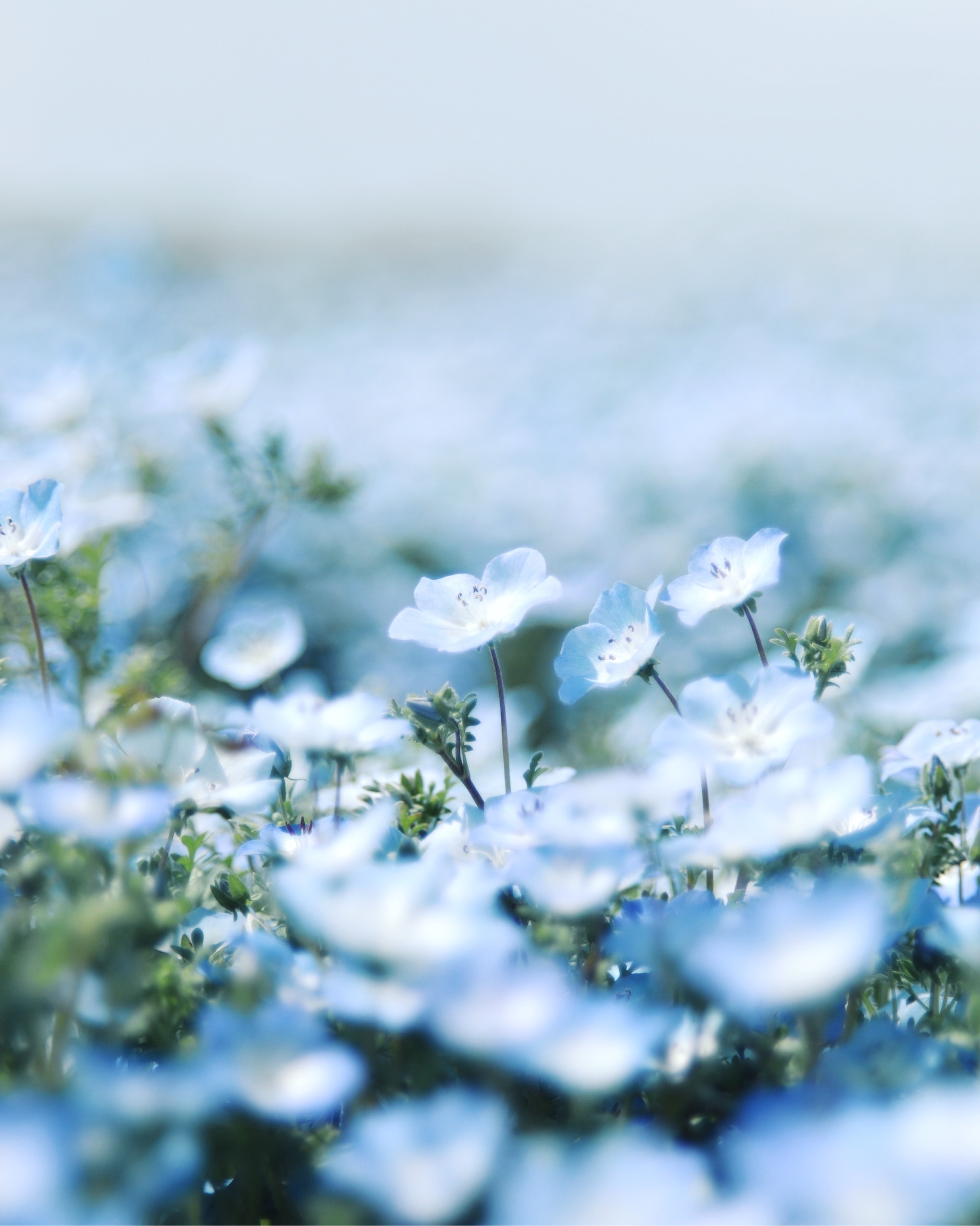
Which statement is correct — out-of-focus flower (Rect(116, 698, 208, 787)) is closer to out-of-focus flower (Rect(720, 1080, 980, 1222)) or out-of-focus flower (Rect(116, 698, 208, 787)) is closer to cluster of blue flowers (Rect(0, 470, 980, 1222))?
cluster of blue flowers (Rect(0, 470, 980, 1222))

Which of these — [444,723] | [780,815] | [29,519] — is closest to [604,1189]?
[780,815]

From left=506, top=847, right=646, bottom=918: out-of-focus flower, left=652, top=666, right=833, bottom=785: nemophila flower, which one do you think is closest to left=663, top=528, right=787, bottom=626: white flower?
left=652, top=666, right=833, bottom=785: nemophila flower

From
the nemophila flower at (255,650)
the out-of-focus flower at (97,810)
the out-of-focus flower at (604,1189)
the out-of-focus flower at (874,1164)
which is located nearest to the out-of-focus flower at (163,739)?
the out-of-focus flower at (97,810)

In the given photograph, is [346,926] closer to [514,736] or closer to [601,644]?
[601,644]

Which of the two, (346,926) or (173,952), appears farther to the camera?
(173,952)

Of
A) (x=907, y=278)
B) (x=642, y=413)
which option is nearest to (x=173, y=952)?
(x=642, y=413)

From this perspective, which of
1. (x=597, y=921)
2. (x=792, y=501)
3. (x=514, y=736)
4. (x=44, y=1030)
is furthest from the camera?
(x=792, y=501)

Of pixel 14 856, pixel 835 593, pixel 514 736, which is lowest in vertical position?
pixel 835 593
